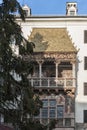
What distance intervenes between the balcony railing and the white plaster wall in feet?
4.25

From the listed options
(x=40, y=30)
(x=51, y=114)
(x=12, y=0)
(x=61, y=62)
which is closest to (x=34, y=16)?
(x=40, y=30)

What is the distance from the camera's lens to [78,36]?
191 feet

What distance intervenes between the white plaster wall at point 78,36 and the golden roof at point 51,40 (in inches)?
23.0

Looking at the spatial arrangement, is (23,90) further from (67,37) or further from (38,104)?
(67,37)

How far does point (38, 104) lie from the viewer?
3459 centimetres

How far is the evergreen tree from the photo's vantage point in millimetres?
33094

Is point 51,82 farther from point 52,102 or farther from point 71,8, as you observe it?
point 71,8

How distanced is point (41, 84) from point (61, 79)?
6.71ft

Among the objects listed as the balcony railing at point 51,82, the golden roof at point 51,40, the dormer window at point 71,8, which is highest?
the dormer window at point 71,8

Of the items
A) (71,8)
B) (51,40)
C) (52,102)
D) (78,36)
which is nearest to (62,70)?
(51,40)

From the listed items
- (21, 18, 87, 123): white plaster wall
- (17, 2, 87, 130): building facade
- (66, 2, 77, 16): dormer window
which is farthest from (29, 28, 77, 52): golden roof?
(66, 2, 77, 16): dormer window

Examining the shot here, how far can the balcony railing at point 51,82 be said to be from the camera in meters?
56.1

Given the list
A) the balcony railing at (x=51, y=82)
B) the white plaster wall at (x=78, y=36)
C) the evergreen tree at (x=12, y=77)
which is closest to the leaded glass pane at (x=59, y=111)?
the white plaster wall at (x=78, y=36)

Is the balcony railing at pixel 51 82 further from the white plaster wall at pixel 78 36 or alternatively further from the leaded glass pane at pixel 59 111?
the leaded glass pane at pixel 59 111
